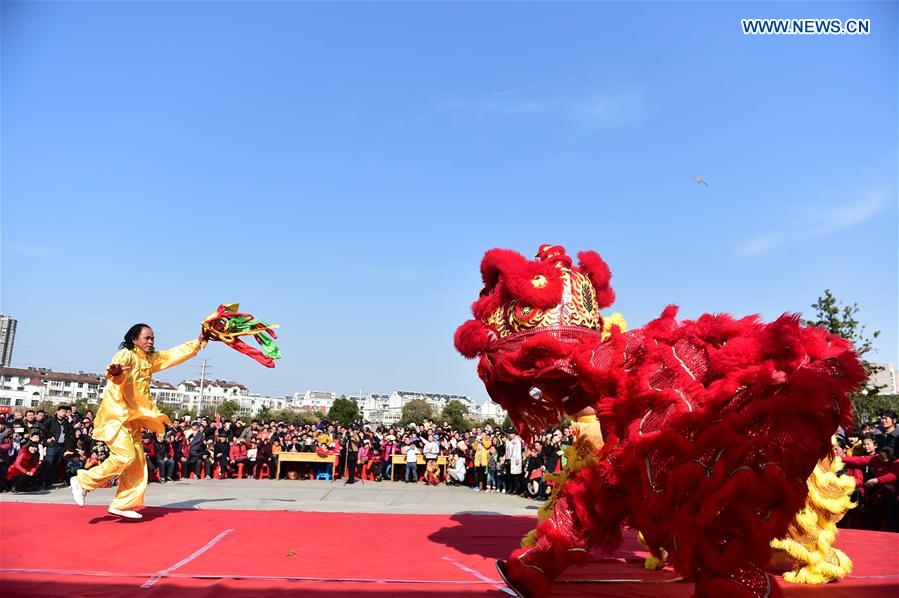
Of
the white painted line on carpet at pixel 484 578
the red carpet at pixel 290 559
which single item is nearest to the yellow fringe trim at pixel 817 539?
the red carpet at pixel 290 559

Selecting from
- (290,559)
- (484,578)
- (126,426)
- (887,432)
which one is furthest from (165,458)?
(887,432)

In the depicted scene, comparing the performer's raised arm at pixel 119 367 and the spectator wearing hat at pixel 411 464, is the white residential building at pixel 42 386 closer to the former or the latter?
the spectator wearing hat at pixel 411 464

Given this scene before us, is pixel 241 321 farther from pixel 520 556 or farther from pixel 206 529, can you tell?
pixel 520 556

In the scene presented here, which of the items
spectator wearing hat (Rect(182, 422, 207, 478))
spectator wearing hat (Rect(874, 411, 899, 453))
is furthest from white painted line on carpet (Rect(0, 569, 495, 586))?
spectator wearing hat (Rect(182, 422, 207, 478))

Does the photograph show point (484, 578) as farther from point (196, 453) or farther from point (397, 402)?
point (397, 402)

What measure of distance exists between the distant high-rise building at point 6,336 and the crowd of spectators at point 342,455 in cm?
6951

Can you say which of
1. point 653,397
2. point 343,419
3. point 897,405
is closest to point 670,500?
point 653,397

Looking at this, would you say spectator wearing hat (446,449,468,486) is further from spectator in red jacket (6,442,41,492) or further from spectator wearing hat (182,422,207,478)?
spectator in red jacket (6,442,41,492)

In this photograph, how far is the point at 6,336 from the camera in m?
69.3

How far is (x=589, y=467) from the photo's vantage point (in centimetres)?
318

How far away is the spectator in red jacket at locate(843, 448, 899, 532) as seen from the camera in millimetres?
6453

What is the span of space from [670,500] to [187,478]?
1090cm

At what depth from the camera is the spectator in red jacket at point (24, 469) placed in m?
8.41

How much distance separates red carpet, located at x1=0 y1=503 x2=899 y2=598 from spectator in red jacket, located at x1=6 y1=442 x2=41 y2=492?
335 cm
